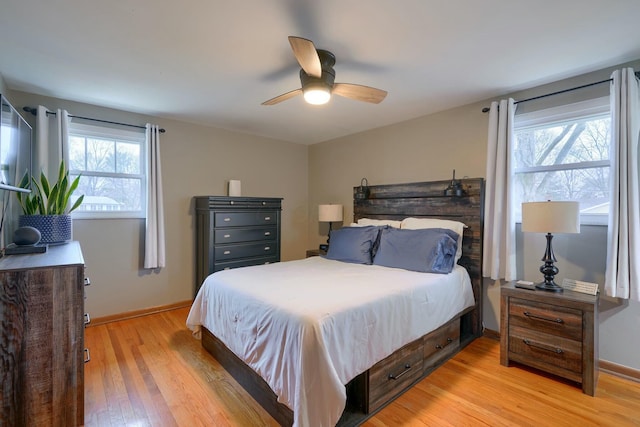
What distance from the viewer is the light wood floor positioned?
1.74 metres

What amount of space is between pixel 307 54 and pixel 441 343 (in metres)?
2.40

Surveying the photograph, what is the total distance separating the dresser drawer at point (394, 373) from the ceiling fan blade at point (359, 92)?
1.89m

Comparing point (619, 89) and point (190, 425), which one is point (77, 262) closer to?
point (190, 425)

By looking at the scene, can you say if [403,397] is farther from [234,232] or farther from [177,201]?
[177,201]

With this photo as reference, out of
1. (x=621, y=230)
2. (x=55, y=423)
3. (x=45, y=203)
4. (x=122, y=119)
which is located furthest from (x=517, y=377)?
(x=122, y=119)

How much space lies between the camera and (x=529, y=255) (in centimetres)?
265

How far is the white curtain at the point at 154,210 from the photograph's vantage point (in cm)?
336

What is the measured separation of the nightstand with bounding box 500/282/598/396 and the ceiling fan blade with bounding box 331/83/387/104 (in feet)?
6.23

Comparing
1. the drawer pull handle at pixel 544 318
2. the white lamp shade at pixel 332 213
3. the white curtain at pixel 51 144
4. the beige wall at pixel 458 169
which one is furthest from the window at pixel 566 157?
the white curtain at pixel 51 144

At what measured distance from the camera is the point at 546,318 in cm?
217

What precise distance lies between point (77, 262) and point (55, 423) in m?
0.88

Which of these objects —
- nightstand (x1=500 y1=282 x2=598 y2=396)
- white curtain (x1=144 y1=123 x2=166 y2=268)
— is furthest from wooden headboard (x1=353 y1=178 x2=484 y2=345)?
white curtain (x1=144 y1=123 x2=166 y2=268)

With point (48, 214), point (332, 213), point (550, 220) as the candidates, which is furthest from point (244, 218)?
point (550, 220)

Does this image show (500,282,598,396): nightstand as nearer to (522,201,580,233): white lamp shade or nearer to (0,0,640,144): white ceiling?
(522,201,580,233): white lamp shade
